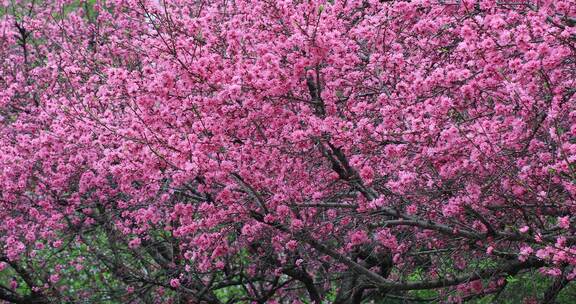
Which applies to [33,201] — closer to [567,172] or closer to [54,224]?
[54,224]

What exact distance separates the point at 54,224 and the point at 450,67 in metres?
6.79

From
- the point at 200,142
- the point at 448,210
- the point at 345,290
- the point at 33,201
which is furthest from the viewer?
the point at 33,201

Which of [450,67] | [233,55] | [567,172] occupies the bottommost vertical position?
[567,172]

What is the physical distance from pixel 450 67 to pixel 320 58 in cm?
131

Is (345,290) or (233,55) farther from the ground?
(233,55)

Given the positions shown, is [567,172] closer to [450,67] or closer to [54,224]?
[450,67]

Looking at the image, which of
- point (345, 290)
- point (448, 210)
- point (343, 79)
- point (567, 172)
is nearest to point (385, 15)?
point (343, 79)

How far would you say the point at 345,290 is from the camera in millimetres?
9898

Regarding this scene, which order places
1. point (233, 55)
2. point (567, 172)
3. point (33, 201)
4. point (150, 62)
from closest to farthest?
point (567, 172) → point (233, 55) → point (150, 62) → point (33, 201)

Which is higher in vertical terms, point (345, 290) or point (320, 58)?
point (320, 58)

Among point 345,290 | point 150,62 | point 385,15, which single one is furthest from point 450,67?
point 345,290

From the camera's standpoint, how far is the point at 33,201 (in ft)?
34.6

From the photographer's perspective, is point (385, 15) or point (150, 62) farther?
point (150, 62)

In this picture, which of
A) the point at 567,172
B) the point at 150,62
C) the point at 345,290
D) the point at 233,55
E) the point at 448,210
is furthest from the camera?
the point at 345,290
